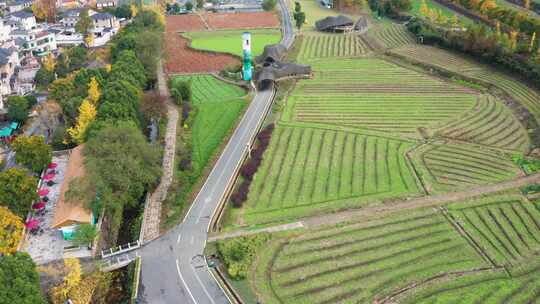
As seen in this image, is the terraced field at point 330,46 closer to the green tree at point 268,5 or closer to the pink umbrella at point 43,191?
the green tree at point 268,5

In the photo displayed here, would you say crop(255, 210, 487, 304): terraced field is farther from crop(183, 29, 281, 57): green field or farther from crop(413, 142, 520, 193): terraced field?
crop(183, 29, 281, 57): green field

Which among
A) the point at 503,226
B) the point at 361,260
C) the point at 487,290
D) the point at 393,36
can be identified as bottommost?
the point at 487,290

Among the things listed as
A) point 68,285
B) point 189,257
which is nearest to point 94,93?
point 189,257

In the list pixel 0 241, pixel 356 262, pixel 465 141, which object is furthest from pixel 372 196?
pixel 0 241

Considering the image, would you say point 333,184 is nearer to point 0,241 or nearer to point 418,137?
point 418,137

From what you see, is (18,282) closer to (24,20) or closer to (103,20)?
(103,20)

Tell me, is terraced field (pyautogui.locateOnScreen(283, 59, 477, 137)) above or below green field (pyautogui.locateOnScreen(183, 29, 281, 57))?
Answer: below

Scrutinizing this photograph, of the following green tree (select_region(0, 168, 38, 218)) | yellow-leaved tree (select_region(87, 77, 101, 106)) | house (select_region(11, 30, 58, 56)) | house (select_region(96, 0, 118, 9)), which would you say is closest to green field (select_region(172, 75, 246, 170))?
yellow-leaved tree (select_region(87, 77, 101, 106))
